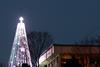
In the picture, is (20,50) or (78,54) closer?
(78,54)

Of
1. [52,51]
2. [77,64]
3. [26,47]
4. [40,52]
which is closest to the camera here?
[77,64]

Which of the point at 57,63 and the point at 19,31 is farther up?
the point at 19,31

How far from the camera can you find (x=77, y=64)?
155 ft

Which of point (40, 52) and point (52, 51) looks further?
point (40, 52)

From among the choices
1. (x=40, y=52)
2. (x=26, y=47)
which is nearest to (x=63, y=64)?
(x=26, y=47)

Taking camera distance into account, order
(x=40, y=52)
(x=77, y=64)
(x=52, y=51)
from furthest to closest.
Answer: (x=40, y=52) < (x=52, y=51) < (x=77, y=64)

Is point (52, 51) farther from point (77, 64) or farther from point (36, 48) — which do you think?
point (36, 48)

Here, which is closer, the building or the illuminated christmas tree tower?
the building

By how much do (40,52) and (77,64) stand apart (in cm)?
2136

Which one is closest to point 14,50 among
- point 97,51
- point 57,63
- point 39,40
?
point 39,40

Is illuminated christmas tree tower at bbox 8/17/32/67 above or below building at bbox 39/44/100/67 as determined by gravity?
above

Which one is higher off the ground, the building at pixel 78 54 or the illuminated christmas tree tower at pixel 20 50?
the illuminated christmas tree tower at pixel 20 50

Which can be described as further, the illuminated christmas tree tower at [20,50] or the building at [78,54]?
the illuminated christmas tree tower at [20,50]

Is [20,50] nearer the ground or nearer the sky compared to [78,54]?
nearer the sky
